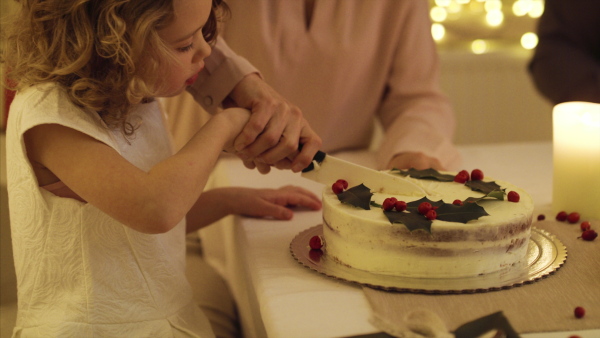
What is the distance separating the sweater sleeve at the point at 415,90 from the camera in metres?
1.64

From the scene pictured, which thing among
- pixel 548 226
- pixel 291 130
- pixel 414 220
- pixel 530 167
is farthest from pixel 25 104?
pixel 530 167

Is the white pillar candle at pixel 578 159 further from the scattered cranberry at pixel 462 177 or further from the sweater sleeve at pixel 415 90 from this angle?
the sweater sleeve at pixel 415 90

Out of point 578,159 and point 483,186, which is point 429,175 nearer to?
point 483,186

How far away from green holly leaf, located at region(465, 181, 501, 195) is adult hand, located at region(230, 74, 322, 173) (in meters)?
0.26

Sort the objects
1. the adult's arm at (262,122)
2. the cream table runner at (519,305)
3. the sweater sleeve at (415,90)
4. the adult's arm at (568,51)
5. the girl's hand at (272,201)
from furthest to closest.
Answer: the adult's arm at (568,51) → the sweater sleeve at (415,90) → the girl's hand at (272,201) → the adult's arm at (262,122) → the cream table runner at (519,305)

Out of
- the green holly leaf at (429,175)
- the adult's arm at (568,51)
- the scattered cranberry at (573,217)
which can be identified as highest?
the adult's arm at (568,51)

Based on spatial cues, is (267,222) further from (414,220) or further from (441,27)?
(441,27)

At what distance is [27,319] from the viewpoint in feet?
3.32

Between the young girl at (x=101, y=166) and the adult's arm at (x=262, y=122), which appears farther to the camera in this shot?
the adult's arm at (x=262, y=122)

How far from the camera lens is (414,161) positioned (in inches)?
56.7

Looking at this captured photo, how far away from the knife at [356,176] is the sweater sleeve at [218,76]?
0.86ft

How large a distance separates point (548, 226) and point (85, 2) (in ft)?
2.72

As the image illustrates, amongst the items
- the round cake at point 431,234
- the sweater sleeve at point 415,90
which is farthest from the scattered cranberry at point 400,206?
the sweater sleeve at point 415,90

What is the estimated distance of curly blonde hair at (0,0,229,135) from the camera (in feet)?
2.94
